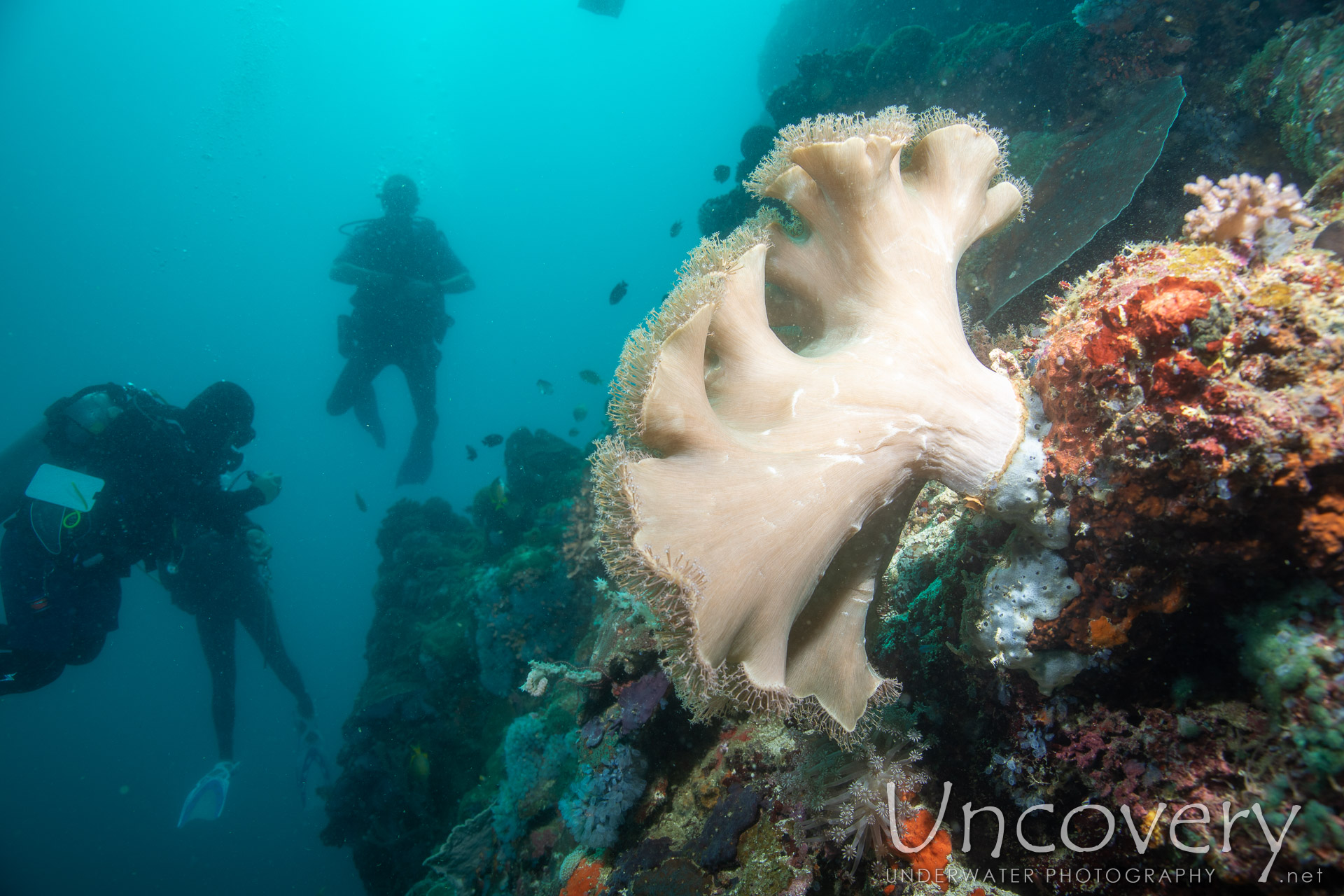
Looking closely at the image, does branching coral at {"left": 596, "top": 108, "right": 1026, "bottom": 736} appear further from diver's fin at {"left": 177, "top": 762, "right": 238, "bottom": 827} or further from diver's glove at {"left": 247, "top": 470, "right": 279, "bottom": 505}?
diver's fin at {"left": 177, "top": 762, "right": 238, "bottom": 827}

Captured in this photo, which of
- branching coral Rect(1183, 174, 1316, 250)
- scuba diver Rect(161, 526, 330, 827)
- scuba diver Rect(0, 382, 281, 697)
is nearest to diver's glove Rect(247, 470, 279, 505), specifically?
scuba diver Rect(0, 382, 281, 697)

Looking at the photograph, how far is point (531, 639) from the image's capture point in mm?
8047

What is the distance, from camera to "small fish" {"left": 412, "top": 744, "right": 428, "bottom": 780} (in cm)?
841

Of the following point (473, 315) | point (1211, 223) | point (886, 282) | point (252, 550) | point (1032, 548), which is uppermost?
point (473, 315)

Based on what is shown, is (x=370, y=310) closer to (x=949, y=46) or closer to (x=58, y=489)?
(x=58, y=489)

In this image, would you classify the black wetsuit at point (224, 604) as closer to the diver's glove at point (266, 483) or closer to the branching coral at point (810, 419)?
the diver's glove at point (266, 483)

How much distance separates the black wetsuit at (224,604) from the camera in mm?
10156

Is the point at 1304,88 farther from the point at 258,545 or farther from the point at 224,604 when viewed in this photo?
the point at 224,604

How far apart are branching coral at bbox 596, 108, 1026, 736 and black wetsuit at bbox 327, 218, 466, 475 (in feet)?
47.7

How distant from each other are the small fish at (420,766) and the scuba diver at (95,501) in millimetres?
5575

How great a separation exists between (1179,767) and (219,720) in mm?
16052

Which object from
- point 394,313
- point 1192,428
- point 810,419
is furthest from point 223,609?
point 1192,428

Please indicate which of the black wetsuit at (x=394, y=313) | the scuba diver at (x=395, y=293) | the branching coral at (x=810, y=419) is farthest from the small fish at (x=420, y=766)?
the black wetsuit at (x=394, y=313)

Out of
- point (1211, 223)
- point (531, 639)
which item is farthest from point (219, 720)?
point (1211, 223)
